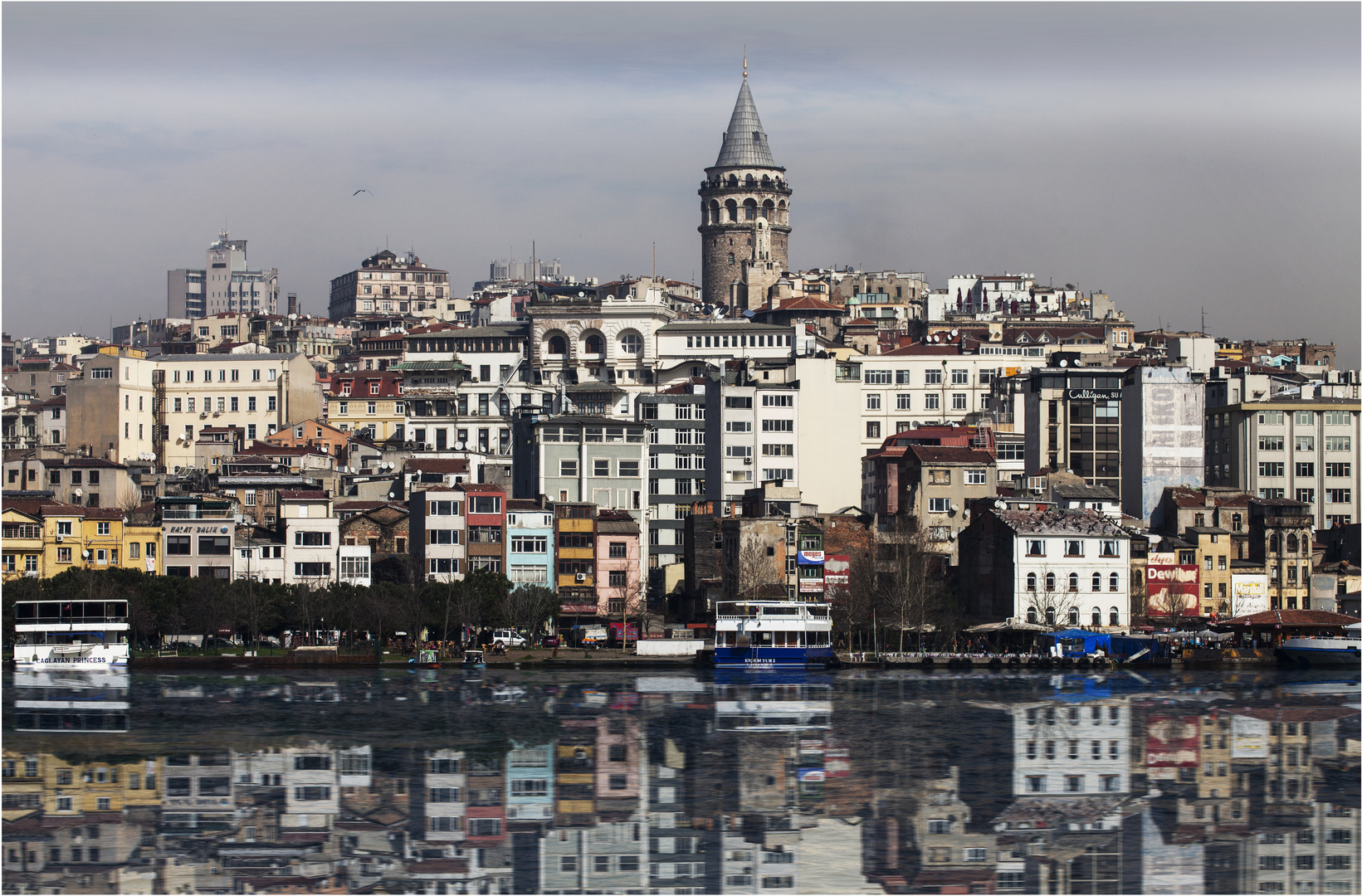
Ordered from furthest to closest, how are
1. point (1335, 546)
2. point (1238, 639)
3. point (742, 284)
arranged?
point (742, 284)
point (1335, 546)
point (1238, 639)

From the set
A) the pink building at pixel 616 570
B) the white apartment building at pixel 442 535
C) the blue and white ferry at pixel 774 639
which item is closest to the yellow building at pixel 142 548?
the white apartment building at pixel 442 535

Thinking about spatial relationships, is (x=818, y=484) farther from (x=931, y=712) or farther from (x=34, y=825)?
(x=34, y=825)

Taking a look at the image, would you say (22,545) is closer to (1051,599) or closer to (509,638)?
(509,638)

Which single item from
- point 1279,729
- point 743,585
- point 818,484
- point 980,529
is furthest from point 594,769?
point 818,484

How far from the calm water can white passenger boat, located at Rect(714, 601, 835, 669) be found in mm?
4005

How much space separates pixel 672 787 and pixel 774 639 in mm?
23940

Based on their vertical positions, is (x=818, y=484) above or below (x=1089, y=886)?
above

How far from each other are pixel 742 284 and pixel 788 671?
8099 centimetres

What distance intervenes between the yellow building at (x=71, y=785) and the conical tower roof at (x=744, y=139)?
359ft

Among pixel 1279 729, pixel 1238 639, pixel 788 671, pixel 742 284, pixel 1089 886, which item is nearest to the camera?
pixel 1089 886

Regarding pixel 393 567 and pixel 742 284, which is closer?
pixel 393 567

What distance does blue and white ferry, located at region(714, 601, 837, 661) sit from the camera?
61844 mm

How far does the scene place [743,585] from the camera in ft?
223

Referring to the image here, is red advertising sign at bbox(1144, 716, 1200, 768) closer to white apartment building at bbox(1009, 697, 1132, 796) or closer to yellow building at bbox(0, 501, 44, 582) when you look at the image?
white apartment building at bbox(1009, 697, 1132, 796)
